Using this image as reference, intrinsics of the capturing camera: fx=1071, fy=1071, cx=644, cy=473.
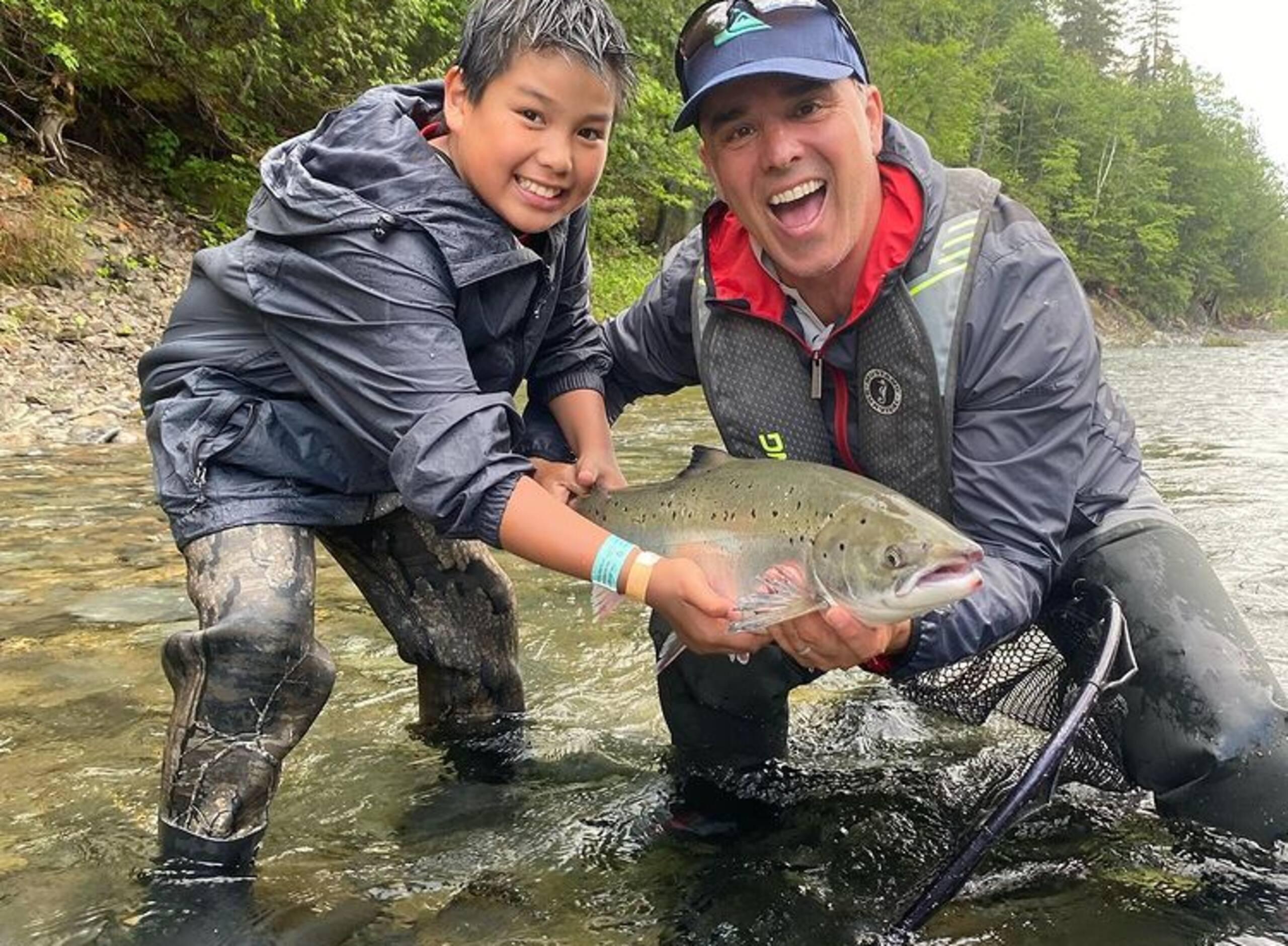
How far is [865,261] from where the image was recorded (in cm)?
310

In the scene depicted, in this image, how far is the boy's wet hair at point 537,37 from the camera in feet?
9.27

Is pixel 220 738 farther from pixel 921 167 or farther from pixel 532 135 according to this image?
pixel 921 167

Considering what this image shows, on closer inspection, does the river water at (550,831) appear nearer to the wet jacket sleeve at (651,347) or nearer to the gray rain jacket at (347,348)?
Result: the gray rain jacket at (347,348)

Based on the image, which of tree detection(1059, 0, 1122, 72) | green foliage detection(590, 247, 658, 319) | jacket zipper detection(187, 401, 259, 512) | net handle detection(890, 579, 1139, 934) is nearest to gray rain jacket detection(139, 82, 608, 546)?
jacket zipper detection(187, 401, 259, 512)

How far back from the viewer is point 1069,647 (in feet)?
10.4

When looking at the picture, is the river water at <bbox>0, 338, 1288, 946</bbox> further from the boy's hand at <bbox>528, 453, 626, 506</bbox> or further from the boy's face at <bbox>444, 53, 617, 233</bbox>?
the boy's face at <bbox>444, 53, 617, 233</bbox>

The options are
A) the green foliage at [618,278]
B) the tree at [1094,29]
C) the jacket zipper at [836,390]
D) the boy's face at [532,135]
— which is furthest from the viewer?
the tree at [1094,29]

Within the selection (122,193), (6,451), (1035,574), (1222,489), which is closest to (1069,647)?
(1035,574)

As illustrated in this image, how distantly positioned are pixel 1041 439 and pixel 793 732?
58.3 inches

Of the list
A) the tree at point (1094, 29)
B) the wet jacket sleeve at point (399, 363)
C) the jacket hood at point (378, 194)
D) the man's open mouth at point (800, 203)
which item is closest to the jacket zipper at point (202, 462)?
the wet jacket sleeve at point (399, 363)

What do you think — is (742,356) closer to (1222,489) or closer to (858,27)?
(1222,489)

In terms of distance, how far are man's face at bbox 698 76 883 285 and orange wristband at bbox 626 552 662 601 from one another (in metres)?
1.04

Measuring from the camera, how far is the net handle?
221 centimetres

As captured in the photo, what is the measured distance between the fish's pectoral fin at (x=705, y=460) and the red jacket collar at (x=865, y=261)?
0.44 m
